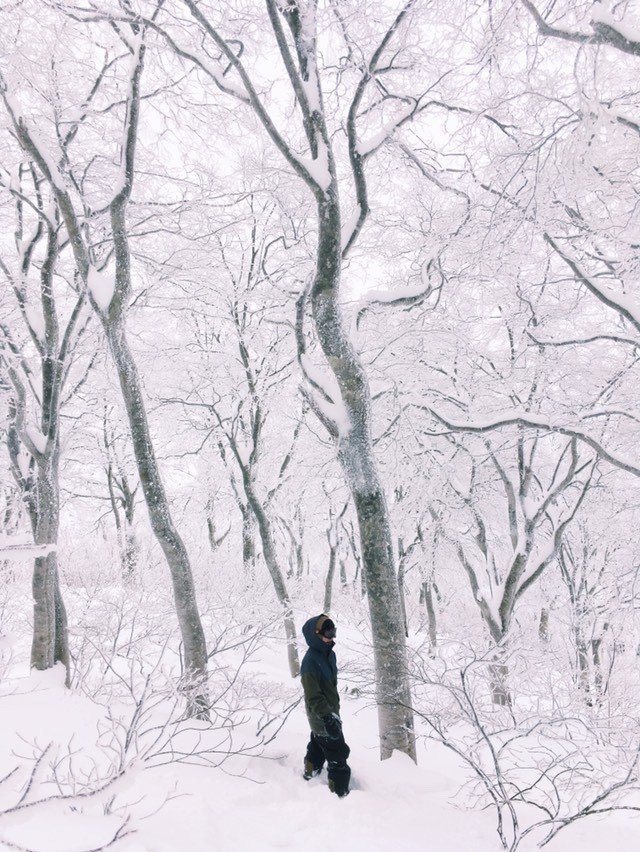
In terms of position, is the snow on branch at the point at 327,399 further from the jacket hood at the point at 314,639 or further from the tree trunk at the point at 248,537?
the tree trunk at the point at 248,537

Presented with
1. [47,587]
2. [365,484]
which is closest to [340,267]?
[365,484]

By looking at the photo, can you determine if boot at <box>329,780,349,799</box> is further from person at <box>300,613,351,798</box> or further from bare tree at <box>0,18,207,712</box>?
bare tree at <box>0,18,207,712</box>

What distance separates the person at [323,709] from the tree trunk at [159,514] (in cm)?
195

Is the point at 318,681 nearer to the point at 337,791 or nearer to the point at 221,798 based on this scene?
the point at 337,791

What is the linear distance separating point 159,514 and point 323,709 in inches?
114

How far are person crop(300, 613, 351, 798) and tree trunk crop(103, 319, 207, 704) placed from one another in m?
1.95

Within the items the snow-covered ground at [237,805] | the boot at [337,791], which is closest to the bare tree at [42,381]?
the snow-covered ground at [237,805]

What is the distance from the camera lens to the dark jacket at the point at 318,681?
14.0 feet

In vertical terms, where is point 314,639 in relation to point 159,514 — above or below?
below

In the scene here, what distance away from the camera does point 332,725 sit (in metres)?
4.23

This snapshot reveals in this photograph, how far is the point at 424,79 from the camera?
217 inches

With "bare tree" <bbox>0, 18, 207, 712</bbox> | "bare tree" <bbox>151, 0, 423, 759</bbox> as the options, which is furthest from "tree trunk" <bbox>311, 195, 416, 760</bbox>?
"bare tree" <bbox>0, 18, 207, 712</bbox>

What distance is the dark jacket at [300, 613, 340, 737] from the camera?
427 centimetres

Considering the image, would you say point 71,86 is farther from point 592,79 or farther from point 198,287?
point 592,79
